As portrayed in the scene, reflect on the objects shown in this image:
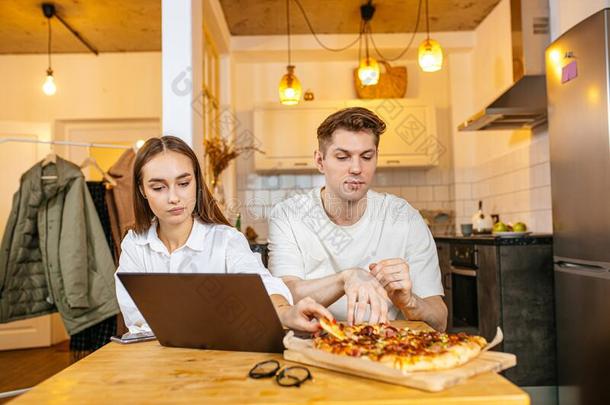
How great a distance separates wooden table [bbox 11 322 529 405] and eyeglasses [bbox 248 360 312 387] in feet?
0.04

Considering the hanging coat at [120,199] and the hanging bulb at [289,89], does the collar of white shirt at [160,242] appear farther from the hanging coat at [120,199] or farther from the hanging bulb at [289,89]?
the hanging bulb at [289,89]

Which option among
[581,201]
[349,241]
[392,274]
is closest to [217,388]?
[392,274]

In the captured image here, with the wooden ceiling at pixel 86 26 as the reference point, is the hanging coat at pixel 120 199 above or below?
below

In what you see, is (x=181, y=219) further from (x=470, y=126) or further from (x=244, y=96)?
(x=244, y=96)

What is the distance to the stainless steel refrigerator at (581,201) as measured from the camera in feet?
7.82

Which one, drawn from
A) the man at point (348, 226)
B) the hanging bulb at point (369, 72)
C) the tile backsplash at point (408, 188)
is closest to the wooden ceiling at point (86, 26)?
the tile backsplash at point (408, 188)

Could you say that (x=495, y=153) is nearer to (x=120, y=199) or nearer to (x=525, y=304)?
(x=525, y=304)

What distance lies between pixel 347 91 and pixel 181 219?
415 centimetres

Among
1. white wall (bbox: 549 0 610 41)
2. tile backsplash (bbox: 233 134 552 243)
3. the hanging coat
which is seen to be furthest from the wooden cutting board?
tile backsplash (bbox: 233 134 552 243)

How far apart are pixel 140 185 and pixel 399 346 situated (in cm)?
111

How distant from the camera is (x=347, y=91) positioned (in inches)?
223

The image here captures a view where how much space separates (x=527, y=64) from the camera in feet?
11.6

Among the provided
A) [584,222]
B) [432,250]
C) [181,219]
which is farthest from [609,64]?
[181,219]

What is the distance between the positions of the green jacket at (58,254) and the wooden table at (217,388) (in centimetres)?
188
